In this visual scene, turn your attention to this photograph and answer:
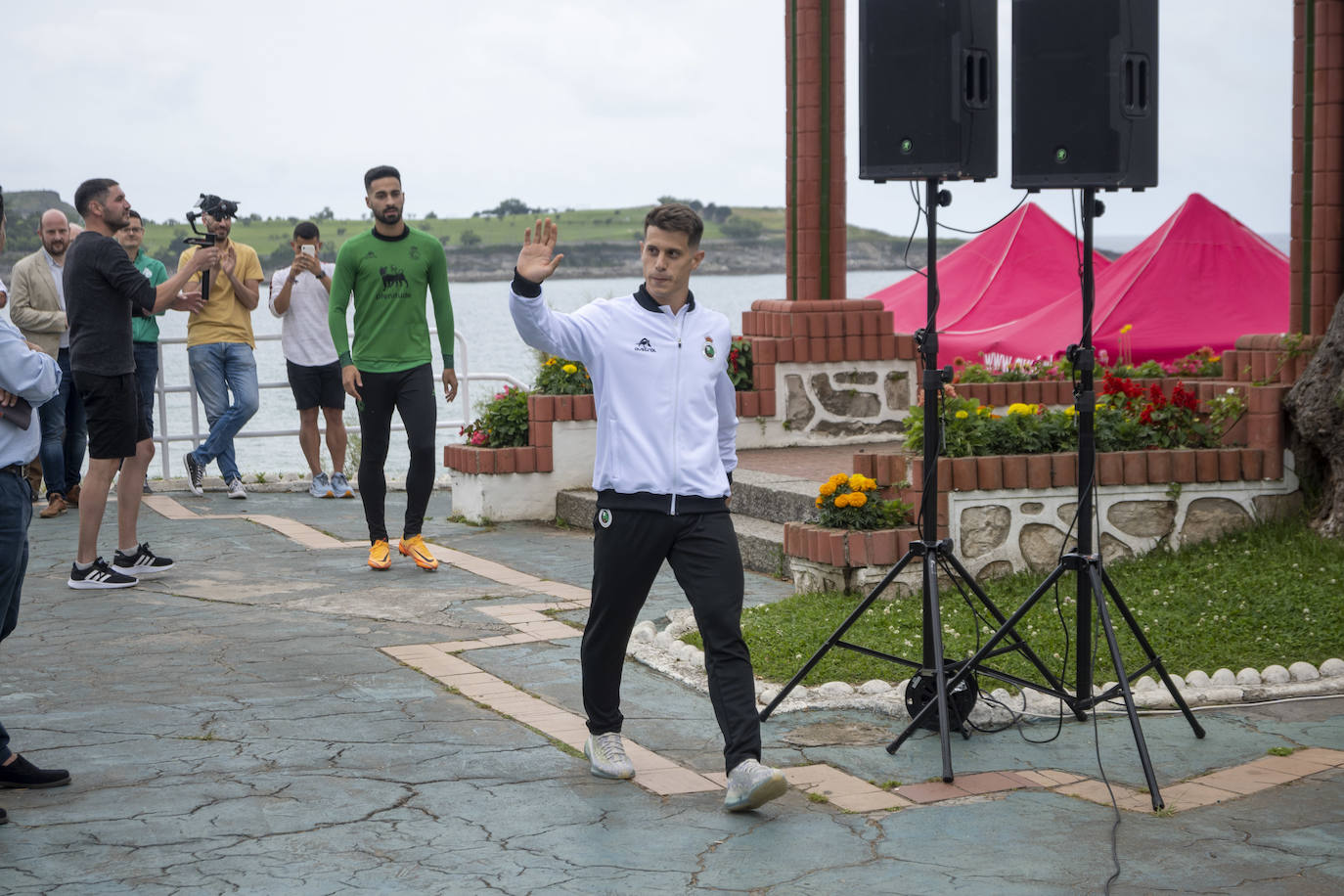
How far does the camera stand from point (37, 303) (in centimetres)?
1009

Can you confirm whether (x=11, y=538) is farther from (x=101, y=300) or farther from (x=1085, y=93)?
(x=1085, y=93)

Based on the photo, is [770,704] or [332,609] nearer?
[770,704]

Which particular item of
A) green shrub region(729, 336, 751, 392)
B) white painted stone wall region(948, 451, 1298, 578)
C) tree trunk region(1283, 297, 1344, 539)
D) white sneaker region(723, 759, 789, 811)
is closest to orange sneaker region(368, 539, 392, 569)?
white painted stone wall region(948, 451, 1298, 578)

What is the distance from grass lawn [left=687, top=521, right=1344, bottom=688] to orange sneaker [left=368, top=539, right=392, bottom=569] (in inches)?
98.1

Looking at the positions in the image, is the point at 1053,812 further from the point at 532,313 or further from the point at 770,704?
the point at 532,313

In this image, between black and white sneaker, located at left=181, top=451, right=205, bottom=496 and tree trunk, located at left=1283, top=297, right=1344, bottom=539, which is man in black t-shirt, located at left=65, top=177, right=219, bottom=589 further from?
→ tree trunk, located at left=1283, top=297, right=1344, bottom=539

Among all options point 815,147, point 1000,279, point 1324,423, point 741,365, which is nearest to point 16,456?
point 1324,423

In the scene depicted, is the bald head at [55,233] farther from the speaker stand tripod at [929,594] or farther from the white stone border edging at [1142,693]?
the speaker stand tripod at [929,594]

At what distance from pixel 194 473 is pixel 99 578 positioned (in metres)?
3.79

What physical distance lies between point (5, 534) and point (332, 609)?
9.29ft

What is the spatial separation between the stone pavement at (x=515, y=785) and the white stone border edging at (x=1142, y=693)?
3.4 inches

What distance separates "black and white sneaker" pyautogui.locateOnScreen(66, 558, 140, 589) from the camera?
7.90 m

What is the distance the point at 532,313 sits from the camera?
454 centimetres

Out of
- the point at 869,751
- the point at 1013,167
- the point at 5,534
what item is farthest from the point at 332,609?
the point at 1013,167
